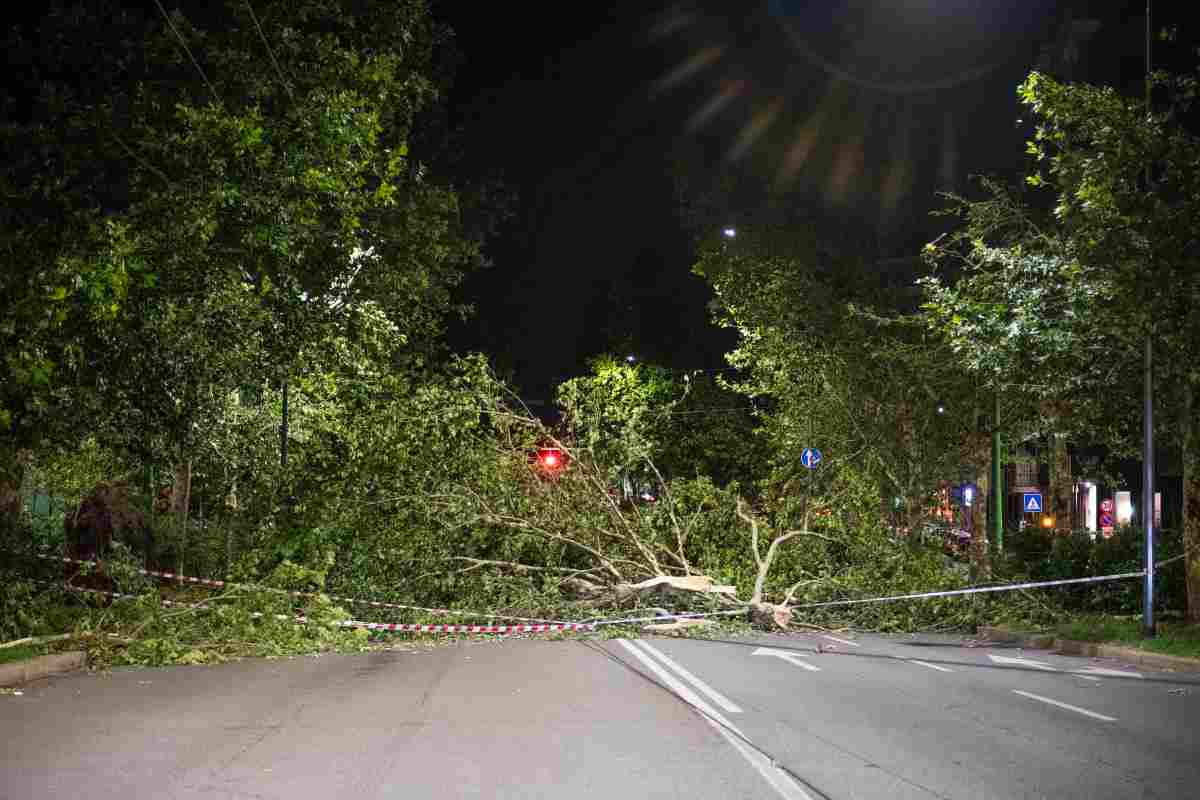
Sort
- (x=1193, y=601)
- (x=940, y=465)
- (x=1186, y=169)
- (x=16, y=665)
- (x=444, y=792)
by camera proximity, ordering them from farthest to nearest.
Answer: (x=940, y=465) → (x=1193, y=601) → (x=1186, y=169) → (x=16, y=665) → (x=444, y=792)

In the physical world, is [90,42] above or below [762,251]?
below

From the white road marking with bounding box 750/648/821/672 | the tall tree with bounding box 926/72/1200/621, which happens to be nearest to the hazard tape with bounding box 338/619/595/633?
the white road marking with bounding box 750/648/821/672

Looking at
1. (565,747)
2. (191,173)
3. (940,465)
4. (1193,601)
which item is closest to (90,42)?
(191,173)

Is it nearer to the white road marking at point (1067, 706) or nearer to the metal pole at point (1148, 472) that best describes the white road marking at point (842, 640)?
the metal pole at point (1148, 472)

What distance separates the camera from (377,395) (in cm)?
2270

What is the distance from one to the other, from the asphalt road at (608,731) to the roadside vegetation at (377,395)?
12.0ft

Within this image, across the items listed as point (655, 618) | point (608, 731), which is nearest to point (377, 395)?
point (655, 618)

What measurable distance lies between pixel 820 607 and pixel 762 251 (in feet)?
49.4

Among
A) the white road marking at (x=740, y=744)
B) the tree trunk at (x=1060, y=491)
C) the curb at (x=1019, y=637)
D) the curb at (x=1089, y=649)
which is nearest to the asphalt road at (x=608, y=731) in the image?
the white road marking at (x=740, y=744)

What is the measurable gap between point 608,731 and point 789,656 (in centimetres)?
672

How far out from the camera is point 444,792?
21.8 ft

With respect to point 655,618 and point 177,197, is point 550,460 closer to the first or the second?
point 655,618

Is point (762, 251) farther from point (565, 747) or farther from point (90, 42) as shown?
point (565, 747)

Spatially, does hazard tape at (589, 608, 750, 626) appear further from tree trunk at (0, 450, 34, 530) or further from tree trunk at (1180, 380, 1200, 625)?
tree trunk at (0, 450, 34, 530)
